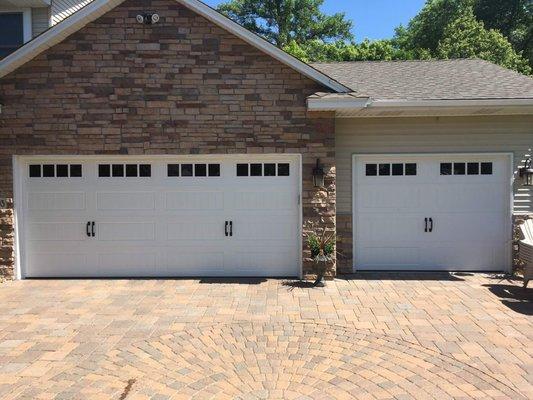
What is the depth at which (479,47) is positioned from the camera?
23938 mm

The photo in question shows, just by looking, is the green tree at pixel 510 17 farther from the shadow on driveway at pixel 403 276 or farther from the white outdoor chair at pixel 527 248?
the shadow on driveway at pixel 403 276

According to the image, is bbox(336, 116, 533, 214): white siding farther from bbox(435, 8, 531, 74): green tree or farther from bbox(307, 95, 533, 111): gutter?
bbox(435, 8, 531, 74): green tree

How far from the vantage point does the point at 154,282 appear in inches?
330

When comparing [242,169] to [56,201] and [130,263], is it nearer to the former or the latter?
[130,263]

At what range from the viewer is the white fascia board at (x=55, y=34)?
7.98 meters

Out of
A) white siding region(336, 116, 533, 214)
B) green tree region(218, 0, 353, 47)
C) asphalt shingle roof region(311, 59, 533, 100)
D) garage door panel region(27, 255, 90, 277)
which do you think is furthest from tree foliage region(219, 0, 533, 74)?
garage door panel region(27, 255, 90, 277)

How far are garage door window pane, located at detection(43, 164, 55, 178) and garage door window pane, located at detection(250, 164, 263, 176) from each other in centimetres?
374

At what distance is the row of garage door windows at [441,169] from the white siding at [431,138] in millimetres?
282

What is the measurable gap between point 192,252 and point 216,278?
670 millimetres

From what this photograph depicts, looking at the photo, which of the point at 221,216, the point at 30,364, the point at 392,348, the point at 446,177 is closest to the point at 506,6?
the point at 446,177

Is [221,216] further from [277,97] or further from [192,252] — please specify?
[277,97]

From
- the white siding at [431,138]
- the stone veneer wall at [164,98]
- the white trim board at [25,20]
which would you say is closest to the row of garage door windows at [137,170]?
the stone veneer wall at [164,98]

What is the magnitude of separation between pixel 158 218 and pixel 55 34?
3681 mm

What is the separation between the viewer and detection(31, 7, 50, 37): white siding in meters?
11.2
